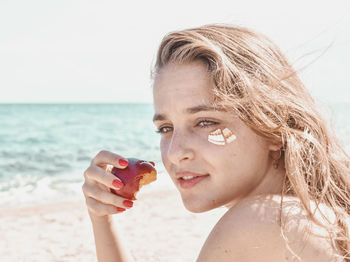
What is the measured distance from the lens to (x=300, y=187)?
1850mm

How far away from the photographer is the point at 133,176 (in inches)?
89.7

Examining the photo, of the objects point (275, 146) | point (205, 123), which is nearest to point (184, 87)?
point (205, 123)

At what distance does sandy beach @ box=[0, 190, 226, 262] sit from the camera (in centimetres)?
518

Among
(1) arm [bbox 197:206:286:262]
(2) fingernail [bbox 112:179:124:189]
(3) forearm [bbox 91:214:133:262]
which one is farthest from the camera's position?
(3) forearm [bbox 91:214:133:262]

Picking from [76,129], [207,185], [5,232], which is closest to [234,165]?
[207,185]

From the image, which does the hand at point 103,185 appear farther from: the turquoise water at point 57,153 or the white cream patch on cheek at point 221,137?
the turquoise water at point 57,153

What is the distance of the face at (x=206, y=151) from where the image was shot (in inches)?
78.2

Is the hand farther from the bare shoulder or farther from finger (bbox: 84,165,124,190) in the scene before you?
the bare shoulder

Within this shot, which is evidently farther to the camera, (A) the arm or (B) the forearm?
(B) the forearm

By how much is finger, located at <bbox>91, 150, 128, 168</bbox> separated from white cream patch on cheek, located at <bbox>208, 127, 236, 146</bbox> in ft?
1.67

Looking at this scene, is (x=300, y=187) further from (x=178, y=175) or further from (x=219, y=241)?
(x=178, y=175)

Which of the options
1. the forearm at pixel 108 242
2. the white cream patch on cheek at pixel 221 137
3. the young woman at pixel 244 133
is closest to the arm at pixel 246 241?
the young woman at pixel 244 133

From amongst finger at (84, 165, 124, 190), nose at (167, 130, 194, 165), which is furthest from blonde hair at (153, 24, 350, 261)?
finger at (84, 165, 124, 190)

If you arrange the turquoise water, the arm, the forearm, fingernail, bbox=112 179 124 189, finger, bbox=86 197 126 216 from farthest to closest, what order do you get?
the turquoise water → the forearm → finger, bbox=86 197 126 216 → fingernail, bbox=112 179 124 189 → the arm
